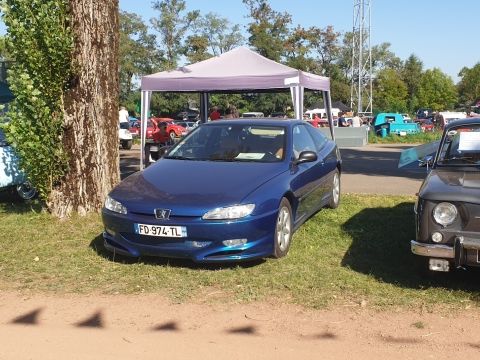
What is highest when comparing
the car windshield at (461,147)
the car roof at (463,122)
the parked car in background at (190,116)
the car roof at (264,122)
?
the parked car in background at (190,116)

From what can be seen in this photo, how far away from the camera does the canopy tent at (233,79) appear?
38.3ft

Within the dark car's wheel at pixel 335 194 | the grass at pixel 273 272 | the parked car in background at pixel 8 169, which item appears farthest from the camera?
→ the parked car in background at pixel 8 169

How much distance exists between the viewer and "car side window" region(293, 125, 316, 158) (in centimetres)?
657

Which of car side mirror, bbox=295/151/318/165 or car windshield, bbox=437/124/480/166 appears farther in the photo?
car side mirror, bbox=295/151/318/165

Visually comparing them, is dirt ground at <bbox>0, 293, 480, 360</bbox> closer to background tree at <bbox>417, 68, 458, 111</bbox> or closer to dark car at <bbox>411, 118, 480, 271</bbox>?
dark car at <bbox>411, 118, 480, 271</bbox>

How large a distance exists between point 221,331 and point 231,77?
853 centimetres

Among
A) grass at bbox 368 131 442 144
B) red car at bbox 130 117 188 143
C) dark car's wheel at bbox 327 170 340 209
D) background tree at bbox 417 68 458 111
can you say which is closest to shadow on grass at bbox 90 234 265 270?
dark car's wheel at bbox 327 170 340 209

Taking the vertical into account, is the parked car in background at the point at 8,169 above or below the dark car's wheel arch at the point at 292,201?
above

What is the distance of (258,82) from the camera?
11828mm

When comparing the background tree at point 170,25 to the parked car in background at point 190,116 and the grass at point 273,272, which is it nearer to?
the parked car in background at point 190,116

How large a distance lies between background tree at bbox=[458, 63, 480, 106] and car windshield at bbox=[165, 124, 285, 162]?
301 ft

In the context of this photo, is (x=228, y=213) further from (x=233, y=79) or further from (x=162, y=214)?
(x=233, y=79)

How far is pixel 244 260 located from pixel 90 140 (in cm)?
321

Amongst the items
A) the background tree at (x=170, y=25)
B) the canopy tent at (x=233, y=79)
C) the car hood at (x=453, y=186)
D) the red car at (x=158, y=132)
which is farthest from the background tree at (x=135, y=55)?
the car hood at (x=453, y=186)
